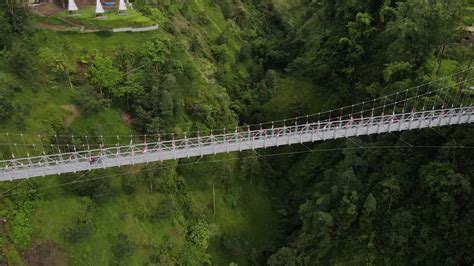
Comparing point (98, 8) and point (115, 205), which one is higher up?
point (98, 8)

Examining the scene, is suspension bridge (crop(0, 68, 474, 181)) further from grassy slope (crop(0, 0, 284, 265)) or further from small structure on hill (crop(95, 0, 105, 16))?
small structure on hill (crop(95, 0, 105, 16))

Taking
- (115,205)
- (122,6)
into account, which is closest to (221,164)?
(115,205)

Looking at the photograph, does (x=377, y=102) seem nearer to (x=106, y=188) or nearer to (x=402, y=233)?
(x=402, y=233)

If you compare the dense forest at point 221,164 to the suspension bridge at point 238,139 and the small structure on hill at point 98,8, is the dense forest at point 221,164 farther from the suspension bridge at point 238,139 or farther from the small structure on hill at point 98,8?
the small structure on hill at point 98,8

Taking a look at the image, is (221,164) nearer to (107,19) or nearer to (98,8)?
(107,19)

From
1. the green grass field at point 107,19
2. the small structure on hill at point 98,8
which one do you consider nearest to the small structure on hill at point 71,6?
the green grass field at point 107,19

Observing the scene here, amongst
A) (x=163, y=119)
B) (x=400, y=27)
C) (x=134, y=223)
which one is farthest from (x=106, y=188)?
(x=400, y=27)
